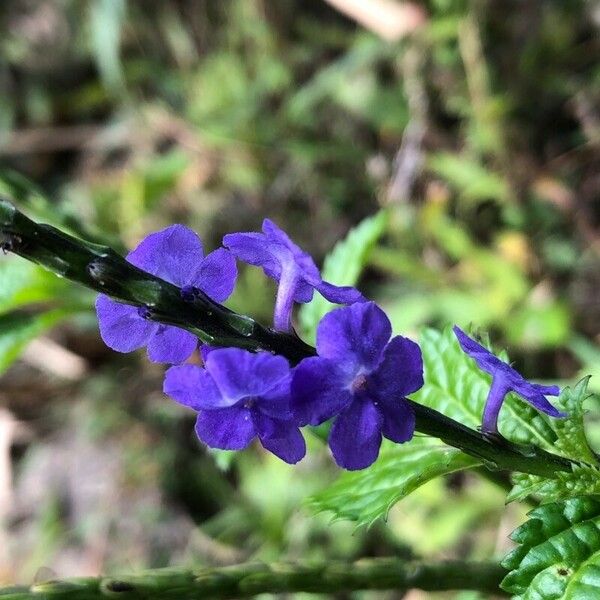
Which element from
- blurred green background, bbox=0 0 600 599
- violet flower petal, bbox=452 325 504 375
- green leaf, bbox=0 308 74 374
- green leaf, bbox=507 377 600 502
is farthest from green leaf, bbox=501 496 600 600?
blurred green background, bbox=0 0 600 599

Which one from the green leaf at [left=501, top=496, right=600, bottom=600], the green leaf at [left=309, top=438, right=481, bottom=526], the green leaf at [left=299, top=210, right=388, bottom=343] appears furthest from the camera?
the green leaf at [left=299, top=210, right=388, bottom=343]

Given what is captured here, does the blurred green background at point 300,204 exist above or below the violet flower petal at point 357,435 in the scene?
above

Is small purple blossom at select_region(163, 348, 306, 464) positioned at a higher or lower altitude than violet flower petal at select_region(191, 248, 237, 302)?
lower

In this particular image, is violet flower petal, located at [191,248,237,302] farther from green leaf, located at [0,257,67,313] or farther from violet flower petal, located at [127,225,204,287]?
green leaf, located at [0,257,67,313]

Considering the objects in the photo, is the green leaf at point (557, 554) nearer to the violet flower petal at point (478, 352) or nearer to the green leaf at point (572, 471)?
the green leaf at point (572, 471)

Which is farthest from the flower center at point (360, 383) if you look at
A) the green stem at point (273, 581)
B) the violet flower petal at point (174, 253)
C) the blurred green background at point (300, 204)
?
the blurred green background at point (300, 204)

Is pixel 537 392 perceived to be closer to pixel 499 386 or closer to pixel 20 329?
pixel 499 386
